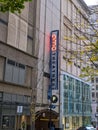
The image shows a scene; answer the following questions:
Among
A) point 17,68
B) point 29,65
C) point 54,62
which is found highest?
point 54,62

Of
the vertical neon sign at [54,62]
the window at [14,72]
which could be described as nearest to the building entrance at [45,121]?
the vertical neon sign at [54,62]

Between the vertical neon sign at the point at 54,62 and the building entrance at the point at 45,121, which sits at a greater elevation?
the vertical neon sign at the point at 54,62

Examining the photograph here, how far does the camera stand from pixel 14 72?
32.0 m

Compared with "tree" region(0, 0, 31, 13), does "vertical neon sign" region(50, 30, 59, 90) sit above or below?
above

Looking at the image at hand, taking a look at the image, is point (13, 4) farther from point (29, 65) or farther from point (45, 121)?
point (45, 121)

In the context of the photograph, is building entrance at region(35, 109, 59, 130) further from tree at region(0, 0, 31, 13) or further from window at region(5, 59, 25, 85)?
tree at region(0, 0, 31, 13)

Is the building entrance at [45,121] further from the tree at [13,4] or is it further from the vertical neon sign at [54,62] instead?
the tree at [13,4]

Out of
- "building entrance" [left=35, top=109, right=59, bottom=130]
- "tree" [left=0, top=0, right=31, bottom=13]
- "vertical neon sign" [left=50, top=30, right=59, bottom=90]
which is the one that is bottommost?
"building entrance" [left=35, top=109, right=59, bottom=130]

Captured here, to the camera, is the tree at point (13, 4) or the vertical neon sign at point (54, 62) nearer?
the tree at point (13, 4)

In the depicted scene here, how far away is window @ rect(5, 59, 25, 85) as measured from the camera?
30.8 meters

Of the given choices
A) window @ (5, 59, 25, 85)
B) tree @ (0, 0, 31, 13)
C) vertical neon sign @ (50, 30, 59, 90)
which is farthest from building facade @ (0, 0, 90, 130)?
tree @ (0, 0, 31, 13)

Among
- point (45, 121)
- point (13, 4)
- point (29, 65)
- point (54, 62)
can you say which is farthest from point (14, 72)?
point (13, 4)

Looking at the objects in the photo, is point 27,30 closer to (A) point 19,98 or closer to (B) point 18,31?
(B) point 18,31

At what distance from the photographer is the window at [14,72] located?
30.8 metres
